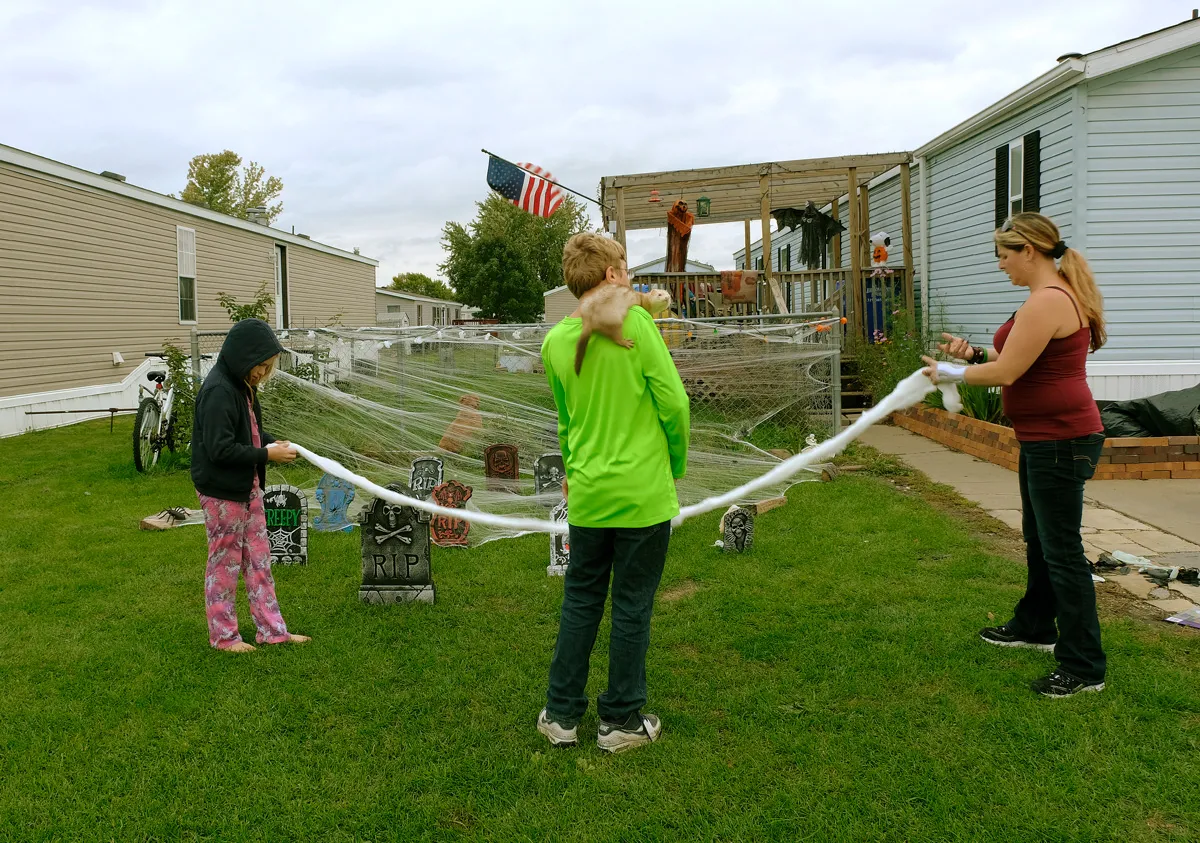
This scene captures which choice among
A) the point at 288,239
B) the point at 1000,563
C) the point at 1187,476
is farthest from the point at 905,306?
the point at 288,239

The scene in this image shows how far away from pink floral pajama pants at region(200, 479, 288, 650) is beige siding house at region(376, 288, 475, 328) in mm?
39353

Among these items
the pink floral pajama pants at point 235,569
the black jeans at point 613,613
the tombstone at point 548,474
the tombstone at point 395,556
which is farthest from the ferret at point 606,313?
the tombstone at point 548,474

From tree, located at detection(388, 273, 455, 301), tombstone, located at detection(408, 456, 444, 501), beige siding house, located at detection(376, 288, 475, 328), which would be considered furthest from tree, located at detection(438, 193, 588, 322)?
tombstone, located at detection(408, 456, 444, 501)

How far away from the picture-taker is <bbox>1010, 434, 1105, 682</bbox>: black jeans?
343cm

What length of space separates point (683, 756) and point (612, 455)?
1.08m

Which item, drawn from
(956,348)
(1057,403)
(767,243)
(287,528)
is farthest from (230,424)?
(767,243)

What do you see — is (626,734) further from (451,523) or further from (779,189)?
(779,189)

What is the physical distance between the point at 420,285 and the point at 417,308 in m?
32.5

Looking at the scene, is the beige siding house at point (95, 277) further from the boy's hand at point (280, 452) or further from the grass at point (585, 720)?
the boy's hand at point (280, 452)

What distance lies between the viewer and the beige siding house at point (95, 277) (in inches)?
498

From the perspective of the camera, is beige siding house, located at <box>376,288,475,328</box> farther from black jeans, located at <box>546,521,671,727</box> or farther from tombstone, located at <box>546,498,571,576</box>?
black jeans, located at <box>546,521,671,727</box>

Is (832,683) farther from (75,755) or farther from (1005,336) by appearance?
(75,755)

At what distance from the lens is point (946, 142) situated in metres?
12.8

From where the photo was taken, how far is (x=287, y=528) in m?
5.63
